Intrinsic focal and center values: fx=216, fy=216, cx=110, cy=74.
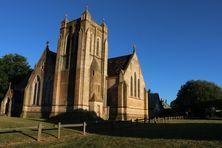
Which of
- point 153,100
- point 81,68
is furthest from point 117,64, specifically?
point 153,100

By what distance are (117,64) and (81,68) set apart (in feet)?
34.8

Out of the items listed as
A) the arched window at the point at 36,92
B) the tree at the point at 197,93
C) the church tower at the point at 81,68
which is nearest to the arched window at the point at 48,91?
the arched window at the point at 36,92

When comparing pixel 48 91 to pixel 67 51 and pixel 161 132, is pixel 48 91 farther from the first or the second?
pixel 161 132

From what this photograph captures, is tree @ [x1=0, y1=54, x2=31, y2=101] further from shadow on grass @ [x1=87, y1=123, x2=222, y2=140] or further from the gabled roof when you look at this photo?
the gabled roof

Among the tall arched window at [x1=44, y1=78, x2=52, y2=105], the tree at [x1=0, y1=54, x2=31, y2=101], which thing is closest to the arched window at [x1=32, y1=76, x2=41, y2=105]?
the tall arched window at [x1=44, y1=78, x2=52, y2=105]

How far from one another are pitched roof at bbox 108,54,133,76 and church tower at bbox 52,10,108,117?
2119 mm

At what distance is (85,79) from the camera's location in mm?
39250

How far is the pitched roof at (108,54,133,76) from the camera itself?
148ft

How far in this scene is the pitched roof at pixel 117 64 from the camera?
1774 inches

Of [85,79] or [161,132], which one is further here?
[85,79]

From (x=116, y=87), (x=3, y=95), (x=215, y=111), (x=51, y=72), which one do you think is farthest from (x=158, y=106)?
(x=3, y=95)

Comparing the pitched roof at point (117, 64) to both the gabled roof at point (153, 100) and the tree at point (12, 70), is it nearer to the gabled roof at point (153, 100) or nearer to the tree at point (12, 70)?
the tree at point (12, 70)

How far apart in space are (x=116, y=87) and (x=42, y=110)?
51.3 ft

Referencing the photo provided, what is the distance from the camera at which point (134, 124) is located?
1220 inches
